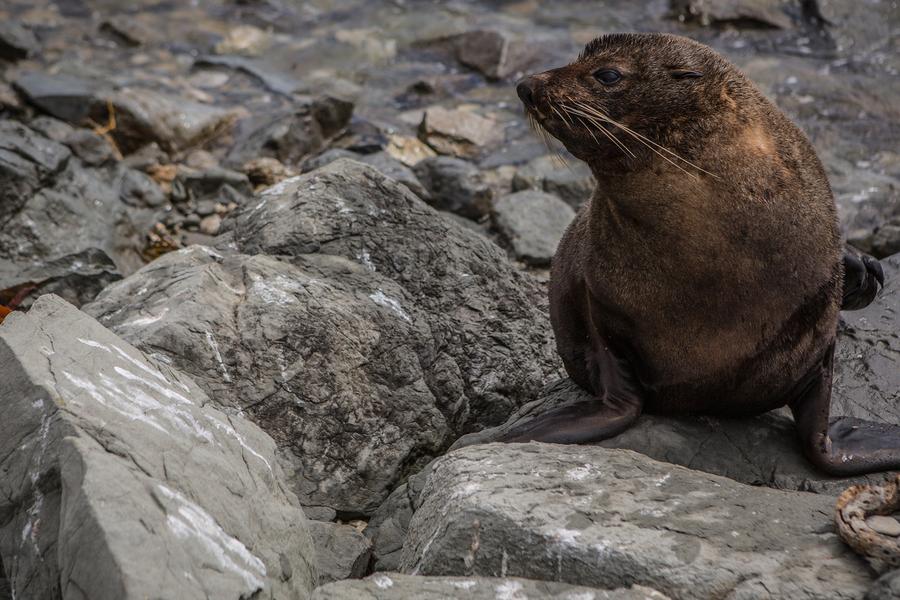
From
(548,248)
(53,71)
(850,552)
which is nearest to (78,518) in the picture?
(850,552)

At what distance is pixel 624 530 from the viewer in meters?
3.22

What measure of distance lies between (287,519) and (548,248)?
4605mm

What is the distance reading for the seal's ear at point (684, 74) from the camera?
4.25m

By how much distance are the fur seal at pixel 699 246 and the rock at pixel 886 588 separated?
5.39ft

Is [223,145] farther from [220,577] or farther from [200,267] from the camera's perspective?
[220,577]

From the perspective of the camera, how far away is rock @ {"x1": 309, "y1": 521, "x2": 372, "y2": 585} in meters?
3.92

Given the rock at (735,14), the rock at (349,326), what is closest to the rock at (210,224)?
the rock at (349,326)

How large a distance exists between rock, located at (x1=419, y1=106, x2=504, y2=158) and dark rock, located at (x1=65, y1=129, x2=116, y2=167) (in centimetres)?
276

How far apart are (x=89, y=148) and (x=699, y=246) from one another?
5.82 meters

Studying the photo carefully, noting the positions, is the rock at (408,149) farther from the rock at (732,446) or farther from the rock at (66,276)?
the rock at (732,446)

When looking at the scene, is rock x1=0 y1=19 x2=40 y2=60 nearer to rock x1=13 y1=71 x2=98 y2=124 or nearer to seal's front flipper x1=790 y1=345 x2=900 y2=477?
rock x1=13 y1=71 x2=98 y2=124

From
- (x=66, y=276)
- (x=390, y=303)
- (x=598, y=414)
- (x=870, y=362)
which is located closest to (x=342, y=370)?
(x=390, y=303)

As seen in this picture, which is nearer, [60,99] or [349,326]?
[349,326]

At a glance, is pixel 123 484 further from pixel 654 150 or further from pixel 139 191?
pixel 139 191
